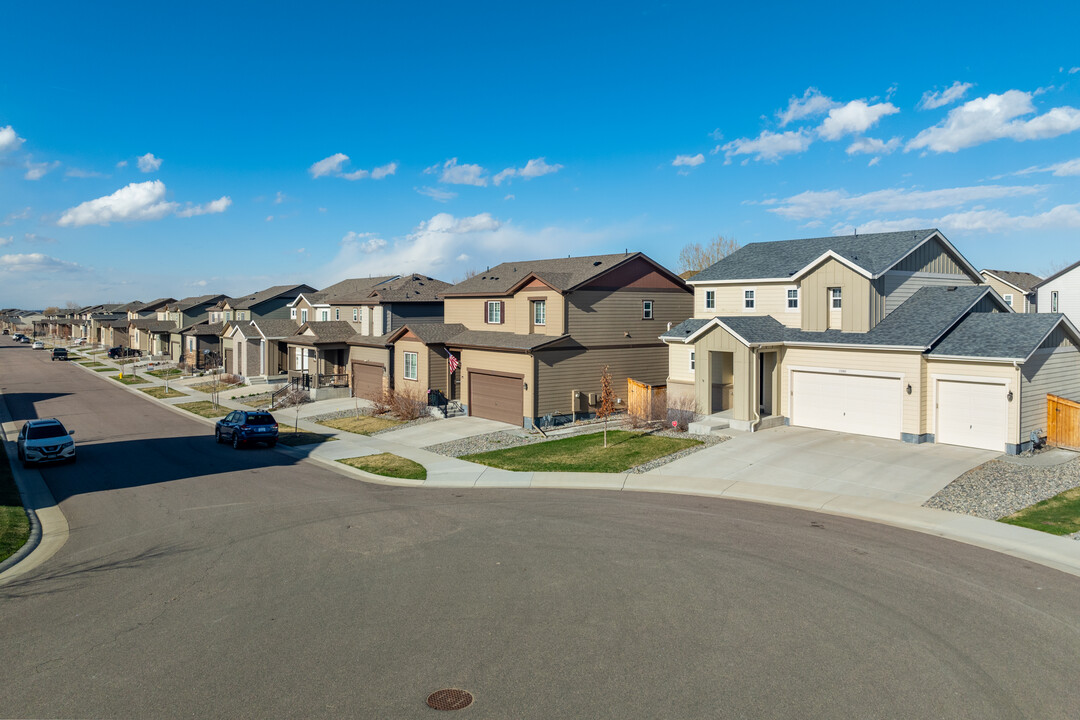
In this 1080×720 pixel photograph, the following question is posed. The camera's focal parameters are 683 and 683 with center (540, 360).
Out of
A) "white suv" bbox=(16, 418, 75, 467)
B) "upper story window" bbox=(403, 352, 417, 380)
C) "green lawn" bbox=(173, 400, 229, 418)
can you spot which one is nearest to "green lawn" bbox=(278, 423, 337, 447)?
"upper story window" bbox=(403, 352, 417, 380)

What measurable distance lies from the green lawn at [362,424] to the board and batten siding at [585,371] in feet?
25.2

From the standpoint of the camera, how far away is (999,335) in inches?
888

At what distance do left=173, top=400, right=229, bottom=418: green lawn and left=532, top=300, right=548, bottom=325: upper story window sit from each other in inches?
747

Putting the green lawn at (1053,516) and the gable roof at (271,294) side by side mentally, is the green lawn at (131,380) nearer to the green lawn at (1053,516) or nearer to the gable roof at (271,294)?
the gable roof at (271,294)

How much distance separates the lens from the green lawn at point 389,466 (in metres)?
22.3

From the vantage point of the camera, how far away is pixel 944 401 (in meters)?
22.8

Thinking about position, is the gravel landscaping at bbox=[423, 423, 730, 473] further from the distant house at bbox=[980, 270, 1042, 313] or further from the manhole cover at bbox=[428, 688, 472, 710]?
the distant house at bbox=[980, 270, 1042, 313]

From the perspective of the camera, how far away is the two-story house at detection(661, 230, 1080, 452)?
865 inches

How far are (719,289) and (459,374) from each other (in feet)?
45.7

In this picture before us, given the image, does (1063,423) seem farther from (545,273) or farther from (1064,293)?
(1064,293)

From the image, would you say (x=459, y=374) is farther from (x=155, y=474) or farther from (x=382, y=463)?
(x=155, y=474)

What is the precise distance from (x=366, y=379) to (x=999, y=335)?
32506 mm

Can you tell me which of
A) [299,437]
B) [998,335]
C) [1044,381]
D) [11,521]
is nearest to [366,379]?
[299,437]

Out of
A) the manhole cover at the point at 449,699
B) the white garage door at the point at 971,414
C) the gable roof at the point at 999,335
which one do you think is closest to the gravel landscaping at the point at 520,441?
the white garage door at the point at 971,414
